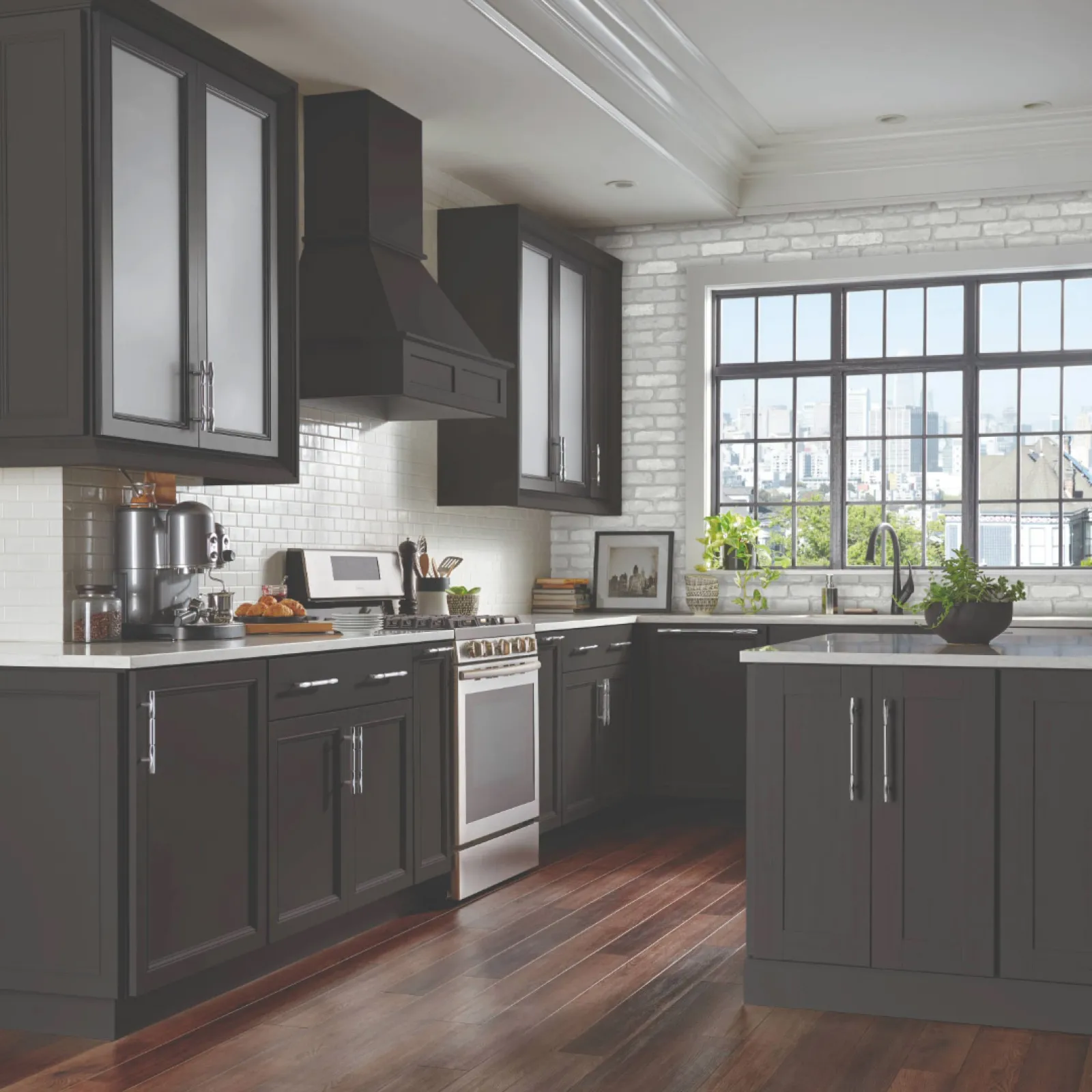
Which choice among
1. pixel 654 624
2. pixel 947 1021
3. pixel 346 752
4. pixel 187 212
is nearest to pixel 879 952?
pixel 947 1021

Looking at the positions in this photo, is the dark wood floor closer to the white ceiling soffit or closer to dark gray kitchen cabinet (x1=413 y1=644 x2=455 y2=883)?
dark gray kitchen cabinet (x1=413 y1=644 x2=455 y2=883)

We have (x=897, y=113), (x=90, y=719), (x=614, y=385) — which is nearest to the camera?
(x=90, y=719)

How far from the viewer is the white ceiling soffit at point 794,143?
17.5 ft

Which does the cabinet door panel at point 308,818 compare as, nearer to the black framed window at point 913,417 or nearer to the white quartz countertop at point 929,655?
the white quartz countertop at point 929,655

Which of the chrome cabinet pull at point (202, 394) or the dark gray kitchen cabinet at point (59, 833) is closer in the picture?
the dark gray kitchen cabinet at point (59, 833)

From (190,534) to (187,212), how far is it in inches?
35.2

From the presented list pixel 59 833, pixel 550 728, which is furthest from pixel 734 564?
pixel 59 833

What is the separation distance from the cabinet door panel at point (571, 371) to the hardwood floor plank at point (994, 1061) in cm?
369

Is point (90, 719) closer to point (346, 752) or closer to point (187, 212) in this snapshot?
→ point (346, 752)

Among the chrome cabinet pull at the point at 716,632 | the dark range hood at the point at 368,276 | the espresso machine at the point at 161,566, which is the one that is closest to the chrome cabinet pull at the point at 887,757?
the espresso machine at the point at 161,566

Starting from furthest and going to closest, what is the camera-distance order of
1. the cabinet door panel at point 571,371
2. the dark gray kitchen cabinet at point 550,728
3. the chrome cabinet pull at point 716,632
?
the cabinet door panel at point 571,371, the chrome cabinet pull at point 716,632, the dark gray kitchen cabinet at point 550,728

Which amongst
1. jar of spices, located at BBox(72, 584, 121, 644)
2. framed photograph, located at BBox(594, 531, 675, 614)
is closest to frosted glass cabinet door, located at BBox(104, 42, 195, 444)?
jar of spices, located at BBox(72, 584, 121, 644)

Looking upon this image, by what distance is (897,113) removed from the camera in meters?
6.34

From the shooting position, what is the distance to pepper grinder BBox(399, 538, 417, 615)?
5664 mm
